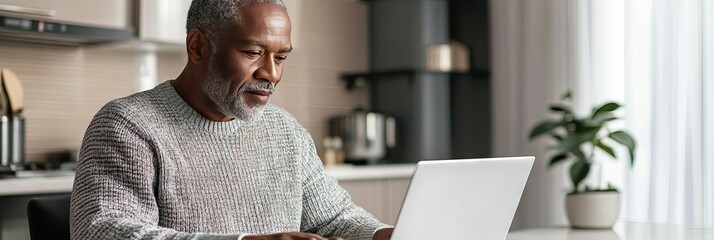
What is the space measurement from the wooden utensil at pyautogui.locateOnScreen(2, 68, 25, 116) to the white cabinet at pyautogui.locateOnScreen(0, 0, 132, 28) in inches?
8.8

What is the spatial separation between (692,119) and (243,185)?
7.76 feet

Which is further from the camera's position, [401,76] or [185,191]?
[401,76]

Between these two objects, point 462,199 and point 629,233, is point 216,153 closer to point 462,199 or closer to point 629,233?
point 462,199

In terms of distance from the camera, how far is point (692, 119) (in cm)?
351

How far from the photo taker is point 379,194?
3.94 metres

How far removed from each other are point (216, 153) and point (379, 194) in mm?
2250

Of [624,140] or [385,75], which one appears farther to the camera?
[385,75]

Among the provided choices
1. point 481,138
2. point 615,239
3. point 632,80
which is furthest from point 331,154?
point 615,239

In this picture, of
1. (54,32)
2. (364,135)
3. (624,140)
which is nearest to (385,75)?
(364,135)

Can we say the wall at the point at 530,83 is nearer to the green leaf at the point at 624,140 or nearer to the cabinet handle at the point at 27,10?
the green leaf at the point at 624,140

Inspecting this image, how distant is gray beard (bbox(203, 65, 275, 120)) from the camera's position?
170 centimetres

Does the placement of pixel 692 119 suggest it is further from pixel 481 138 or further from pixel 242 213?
pixel 242 213

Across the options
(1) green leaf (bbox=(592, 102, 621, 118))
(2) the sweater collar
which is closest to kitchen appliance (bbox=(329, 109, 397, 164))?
(1) green leaf (bbox=(592, 102, 621, 118))

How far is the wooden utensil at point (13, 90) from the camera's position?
3086 millimetres
